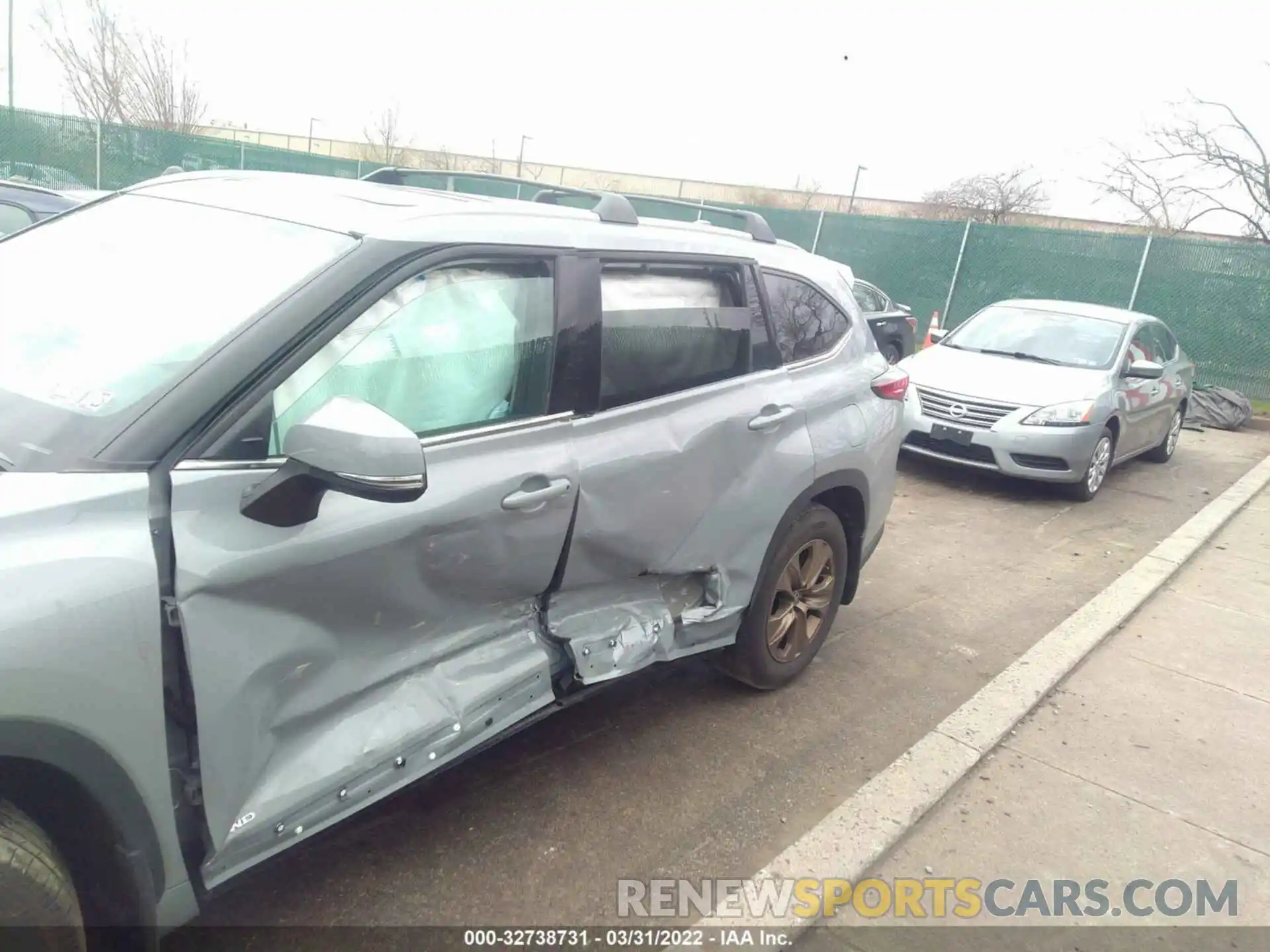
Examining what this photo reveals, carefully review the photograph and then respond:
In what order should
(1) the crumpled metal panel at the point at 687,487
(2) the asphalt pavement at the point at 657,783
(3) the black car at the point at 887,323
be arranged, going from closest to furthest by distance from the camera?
(2) the asphalt pavement at the point at 657,783 → (1) the crumpled metal panel at the point at 687,487 → (3) the black car at the point at 887,323

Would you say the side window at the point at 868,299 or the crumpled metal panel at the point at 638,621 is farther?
the side window at the point at 868,299

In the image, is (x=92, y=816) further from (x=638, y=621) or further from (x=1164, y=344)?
(x=1164, y=344)

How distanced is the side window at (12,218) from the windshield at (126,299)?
16.4ft

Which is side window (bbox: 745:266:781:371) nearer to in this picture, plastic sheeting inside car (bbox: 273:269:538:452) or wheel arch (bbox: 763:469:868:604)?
wheel arch (bbox: 763:469:868:604)

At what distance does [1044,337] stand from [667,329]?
683 cm

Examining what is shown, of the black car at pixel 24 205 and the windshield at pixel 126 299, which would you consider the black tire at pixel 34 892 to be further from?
the black car at pixel 24 205

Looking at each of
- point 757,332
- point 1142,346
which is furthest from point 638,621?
point 1142,346

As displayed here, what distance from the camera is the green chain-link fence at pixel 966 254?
1484cm

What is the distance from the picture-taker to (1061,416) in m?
7.84

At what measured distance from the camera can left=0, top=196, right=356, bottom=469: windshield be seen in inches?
83.2

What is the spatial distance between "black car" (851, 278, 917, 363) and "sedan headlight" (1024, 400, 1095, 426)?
4.16 meters

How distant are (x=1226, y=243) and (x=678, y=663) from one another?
14.7 m

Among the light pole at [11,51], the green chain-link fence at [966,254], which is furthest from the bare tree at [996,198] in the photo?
the light pole at [11,51]

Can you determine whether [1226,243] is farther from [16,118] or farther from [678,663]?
[16,118]
